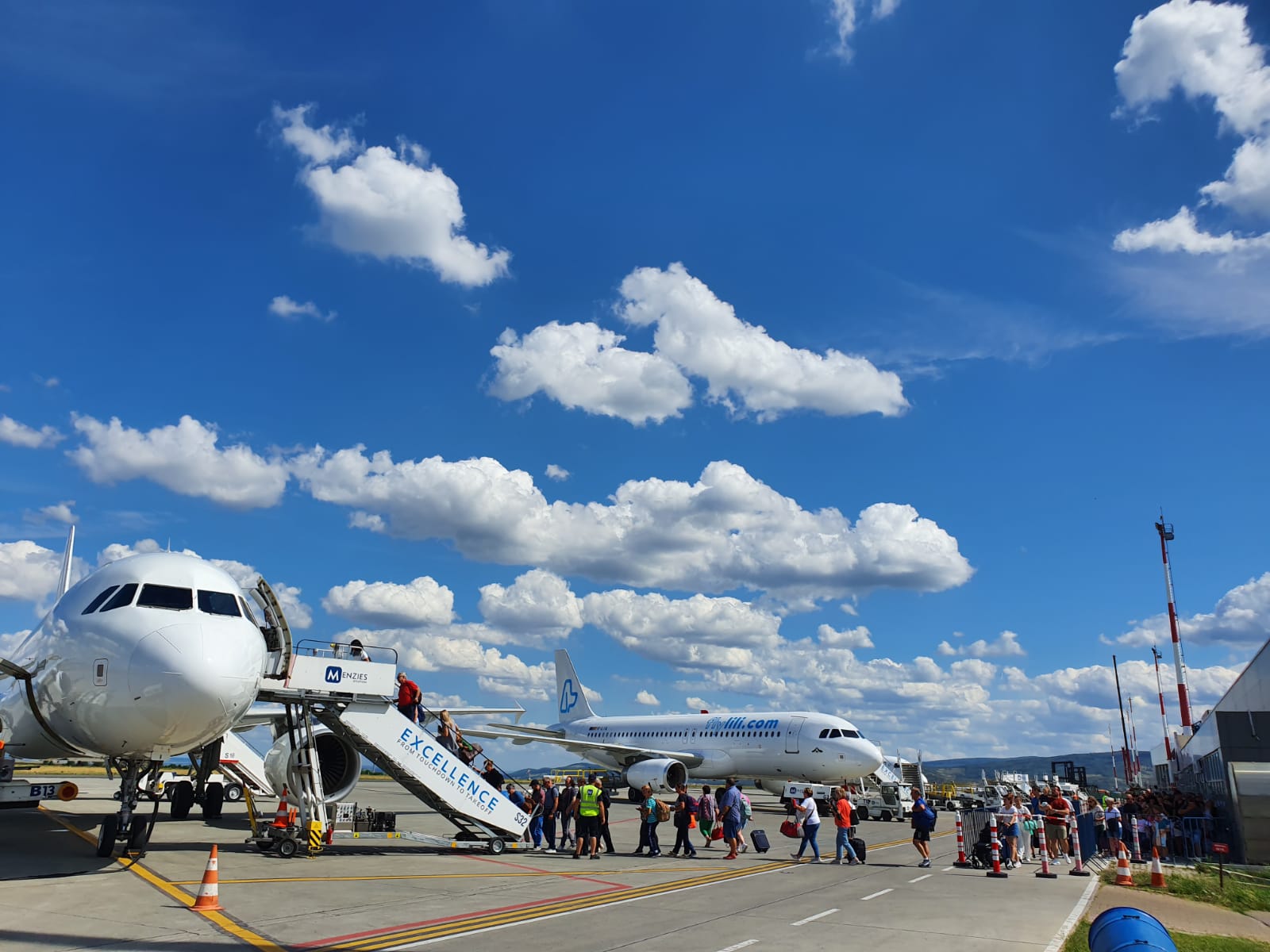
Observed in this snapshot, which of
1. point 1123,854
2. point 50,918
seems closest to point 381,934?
point 50,918

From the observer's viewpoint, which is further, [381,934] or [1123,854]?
[1123,854]

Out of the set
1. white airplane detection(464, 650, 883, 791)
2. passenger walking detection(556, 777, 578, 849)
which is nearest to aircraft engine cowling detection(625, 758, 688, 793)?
white airplane detection(464, 650, 883, 791)

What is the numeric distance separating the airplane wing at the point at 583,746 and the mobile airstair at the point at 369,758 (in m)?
23.4

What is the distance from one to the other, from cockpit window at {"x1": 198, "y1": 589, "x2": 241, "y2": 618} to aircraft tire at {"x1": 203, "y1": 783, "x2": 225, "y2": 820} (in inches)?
515

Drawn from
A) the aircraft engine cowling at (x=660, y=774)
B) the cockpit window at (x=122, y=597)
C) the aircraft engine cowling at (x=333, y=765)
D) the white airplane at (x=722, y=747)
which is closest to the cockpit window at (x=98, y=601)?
the cockpit window at (x=122, y=597)

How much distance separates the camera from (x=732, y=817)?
18969mm

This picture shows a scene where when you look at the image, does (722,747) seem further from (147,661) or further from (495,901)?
(147,661)

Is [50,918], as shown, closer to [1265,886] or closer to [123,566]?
[123,566]

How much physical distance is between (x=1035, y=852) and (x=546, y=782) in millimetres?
12846

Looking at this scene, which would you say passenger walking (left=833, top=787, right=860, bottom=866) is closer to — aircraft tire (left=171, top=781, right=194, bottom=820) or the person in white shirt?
the person in white shirt

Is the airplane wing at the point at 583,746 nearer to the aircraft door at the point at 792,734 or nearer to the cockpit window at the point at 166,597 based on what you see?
the aircraft door at the point at 792,734

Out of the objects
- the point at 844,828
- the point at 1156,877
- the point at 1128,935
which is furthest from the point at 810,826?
the point at 1128,935

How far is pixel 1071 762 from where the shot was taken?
2822 inches

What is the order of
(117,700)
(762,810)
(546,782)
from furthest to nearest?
(762,810), (546,782), (117,700)
